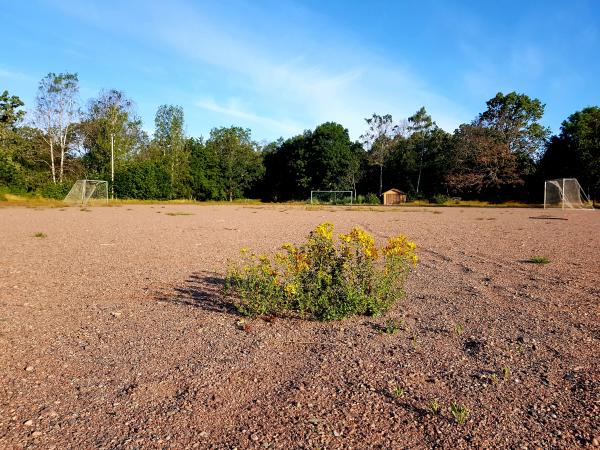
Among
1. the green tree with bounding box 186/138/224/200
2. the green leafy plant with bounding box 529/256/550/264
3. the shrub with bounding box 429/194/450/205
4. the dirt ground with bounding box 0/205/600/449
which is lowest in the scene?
the dirt ground with bounding box 0/205/600/449

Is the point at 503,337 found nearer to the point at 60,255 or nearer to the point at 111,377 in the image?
the point at 111,377

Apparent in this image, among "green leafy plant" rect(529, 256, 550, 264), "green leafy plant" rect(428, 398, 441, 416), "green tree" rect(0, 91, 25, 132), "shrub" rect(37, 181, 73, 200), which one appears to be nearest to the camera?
"green leafy plant" rect(428, 398, 441, 416)

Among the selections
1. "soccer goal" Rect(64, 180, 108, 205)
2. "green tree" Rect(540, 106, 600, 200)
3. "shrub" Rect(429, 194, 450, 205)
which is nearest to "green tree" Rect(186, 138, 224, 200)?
"soccer goal" Rect(64, 180, 108, 205)

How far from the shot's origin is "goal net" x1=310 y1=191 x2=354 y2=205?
52906mm

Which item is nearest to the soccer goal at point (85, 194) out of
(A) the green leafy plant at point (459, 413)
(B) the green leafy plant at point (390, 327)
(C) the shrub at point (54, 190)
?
(C) the shrub at point (54, 190)

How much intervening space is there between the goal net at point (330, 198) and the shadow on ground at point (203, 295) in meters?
46.1

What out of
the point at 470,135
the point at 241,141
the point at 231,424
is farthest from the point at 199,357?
the point at 241,141

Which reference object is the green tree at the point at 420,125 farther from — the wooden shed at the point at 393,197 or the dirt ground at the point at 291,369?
the dirt ground at the point at 291,369

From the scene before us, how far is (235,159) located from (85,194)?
25.9 meters

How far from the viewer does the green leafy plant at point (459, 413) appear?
2582mm

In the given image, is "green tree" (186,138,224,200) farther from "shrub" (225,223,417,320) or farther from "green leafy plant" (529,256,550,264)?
"shrub" (225,223,417,320)

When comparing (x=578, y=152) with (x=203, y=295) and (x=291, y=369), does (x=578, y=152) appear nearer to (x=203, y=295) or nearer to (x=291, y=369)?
(x=203, y=295)

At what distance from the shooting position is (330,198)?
177 feet

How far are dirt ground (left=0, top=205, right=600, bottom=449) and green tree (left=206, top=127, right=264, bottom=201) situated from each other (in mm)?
54715
